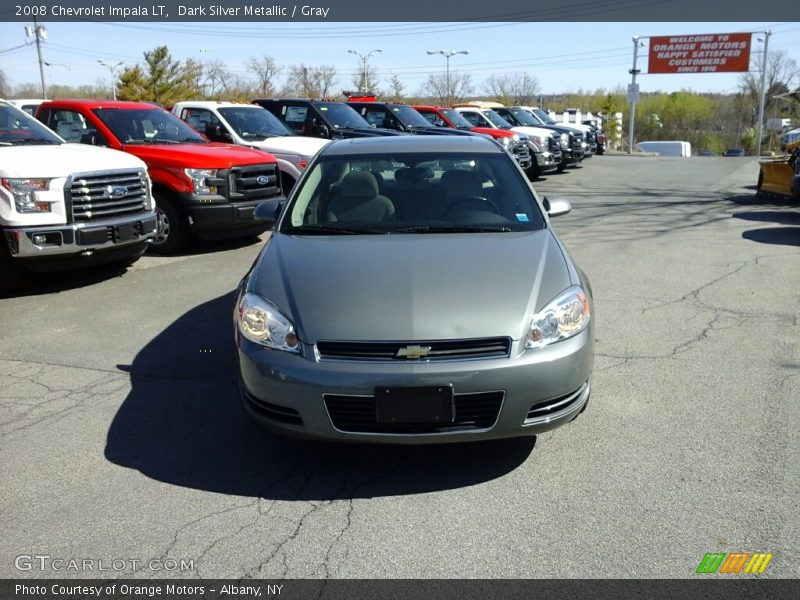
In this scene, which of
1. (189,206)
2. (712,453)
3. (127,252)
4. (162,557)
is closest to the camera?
(162,557)

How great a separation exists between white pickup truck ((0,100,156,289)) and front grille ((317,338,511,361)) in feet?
15.7

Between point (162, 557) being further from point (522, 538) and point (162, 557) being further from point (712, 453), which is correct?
point (712, 453)

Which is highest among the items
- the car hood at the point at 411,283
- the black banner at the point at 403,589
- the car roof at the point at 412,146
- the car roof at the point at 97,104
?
the car roof at the point at 97,104

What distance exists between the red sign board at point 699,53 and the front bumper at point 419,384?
49149 mm

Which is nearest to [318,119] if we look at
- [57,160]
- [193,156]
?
[193,156]

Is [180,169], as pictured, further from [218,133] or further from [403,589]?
[403,589]

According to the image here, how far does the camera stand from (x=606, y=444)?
3883 mm

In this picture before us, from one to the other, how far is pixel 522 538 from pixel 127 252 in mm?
6167

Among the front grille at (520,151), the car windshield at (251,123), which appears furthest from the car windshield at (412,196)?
the front grille at (520,151)

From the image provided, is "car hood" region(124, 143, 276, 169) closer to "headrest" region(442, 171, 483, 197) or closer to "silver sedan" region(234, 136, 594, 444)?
"headrest" region(442, 171, 483, 197)

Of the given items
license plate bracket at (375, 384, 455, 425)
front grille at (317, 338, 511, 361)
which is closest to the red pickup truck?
front grille at (317, 338, 511, 361)

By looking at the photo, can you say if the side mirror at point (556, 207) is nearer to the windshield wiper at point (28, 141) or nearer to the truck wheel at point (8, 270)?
the truck wheel at point (8, 270)

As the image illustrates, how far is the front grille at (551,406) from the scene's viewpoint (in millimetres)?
3365

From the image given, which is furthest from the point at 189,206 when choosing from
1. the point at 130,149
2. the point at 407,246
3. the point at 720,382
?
the point at 720,382
